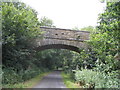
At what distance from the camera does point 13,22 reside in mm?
9266

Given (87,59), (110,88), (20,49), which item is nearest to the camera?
(110,88)

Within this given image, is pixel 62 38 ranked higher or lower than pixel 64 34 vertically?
Result: lower

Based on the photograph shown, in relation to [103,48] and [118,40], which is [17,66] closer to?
[103,48]

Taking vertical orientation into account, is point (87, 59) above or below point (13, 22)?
below

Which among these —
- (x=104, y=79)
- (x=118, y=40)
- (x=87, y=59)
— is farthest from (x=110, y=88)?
(x=87, y=59)

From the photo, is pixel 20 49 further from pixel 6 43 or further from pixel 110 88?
pixel 110 88

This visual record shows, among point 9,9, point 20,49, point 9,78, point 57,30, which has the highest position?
point 9,9

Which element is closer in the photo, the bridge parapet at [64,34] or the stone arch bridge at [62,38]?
the stone arch bridge at [62,38]

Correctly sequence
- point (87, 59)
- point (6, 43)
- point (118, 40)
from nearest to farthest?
point (118, 40) → point (6, 43) → point (87, 59)

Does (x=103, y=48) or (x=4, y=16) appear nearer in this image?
(x=103, y=48)

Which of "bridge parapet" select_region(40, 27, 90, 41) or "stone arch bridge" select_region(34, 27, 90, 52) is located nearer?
"stone arch bridge" select_region(34, 27, 90, 52)

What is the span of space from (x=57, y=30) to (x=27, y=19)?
4.12 metres

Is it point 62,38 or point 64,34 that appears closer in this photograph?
point 62,38

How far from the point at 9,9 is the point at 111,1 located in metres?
5.99
